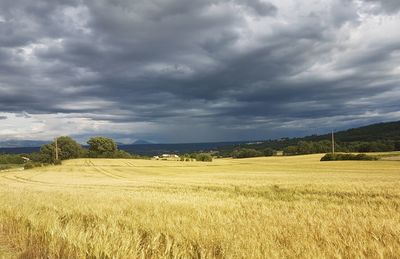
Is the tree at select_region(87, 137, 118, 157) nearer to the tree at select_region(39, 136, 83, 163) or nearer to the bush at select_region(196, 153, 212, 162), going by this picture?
the tree at select_region(39, 136, 83, 163)

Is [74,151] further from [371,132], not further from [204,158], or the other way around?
[371,132]

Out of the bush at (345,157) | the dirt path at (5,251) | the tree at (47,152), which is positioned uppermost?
the tree at (47,152)

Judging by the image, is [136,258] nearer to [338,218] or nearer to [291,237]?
[291,237]

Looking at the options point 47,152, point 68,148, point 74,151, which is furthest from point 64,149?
point 47,152

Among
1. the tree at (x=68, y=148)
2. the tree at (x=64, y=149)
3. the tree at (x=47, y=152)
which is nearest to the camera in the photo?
the tree at (x=47, y=152)

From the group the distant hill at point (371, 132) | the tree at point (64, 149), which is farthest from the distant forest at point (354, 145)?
the tree at point (64, 149)

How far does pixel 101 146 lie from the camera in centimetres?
13512

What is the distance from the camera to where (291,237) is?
25.8 feet

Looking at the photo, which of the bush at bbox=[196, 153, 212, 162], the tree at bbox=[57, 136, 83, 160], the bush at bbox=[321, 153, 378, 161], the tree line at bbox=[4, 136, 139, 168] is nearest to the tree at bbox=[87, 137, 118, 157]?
the tree line at bbox=[4, 136, 139, 168]

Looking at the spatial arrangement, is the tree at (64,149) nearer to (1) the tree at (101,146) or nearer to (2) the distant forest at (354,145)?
(1) the tree at (101,146)

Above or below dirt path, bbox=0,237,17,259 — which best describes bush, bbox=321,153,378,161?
below

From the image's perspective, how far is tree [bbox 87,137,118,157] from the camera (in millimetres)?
133837

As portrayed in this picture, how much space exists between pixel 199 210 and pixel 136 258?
Result: 5.22 m

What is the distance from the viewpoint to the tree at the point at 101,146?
5269 inches
